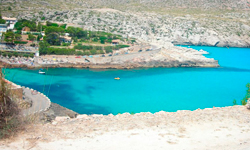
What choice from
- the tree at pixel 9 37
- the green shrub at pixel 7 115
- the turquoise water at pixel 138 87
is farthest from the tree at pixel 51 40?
the green shrub at pixel 7 115

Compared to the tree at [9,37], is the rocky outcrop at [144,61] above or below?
below

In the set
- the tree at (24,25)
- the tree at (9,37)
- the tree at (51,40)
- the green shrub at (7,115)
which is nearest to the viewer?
the green shrub at (7,115)

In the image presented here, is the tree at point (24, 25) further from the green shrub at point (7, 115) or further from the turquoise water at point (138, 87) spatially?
the green shrub at point (7, 115)

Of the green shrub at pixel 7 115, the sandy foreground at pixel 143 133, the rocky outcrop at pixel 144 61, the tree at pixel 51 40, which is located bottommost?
the rocky outcrop at pixel 144 61

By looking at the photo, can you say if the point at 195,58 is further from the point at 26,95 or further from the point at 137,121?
the point at 137,121

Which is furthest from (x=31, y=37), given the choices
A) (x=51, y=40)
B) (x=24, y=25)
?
(x=24, y=25)

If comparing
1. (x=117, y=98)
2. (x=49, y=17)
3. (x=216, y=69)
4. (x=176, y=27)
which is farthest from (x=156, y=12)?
(x=117, y=98)

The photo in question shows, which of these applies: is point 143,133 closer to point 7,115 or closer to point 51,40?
point 7,115

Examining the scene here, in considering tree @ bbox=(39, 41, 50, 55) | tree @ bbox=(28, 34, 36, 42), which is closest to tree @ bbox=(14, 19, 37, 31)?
tree @ bbox=(28, 34, 36, 42)

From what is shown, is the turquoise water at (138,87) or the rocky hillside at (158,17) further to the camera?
the rocky hillside at (158,17)
